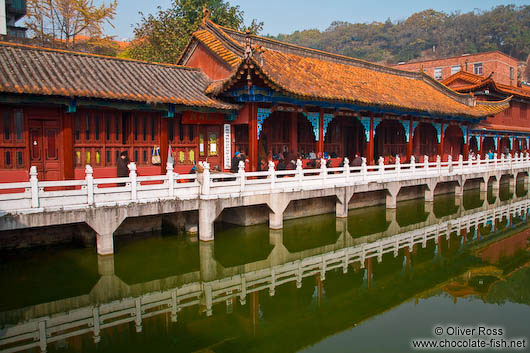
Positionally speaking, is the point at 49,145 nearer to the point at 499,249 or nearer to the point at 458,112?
the point at 499,249

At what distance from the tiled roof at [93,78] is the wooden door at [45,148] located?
3.85 ft

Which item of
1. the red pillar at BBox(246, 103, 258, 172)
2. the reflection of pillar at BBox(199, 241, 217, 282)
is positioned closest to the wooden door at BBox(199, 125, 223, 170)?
the red pillar at BBox(246, 103, 258, 172)

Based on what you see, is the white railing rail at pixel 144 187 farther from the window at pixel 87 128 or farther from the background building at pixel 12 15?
the background building at pixel 12 15

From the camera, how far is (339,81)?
18562 mm

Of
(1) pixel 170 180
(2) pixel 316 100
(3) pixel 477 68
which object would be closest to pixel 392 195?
(2) pixel 316 100

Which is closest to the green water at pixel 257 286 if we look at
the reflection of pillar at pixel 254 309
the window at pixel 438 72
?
the reflection of pillar at pixel 254 309

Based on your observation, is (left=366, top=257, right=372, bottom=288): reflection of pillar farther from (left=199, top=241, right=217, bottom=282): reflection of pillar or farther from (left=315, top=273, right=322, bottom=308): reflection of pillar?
(left=199, top=241, right=217, bottom=282): reflection of pillar

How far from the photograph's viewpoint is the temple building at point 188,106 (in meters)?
11.7

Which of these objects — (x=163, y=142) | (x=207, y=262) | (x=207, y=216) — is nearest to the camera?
(x=207, y=262)

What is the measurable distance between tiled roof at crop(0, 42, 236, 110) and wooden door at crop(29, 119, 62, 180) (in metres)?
1.17

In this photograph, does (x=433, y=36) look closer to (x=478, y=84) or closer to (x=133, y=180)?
(x=478, y=84)

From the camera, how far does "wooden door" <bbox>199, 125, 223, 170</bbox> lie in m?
15.1

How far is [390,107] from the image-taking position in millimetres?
18500

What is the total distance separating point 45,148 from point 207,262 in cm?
521
